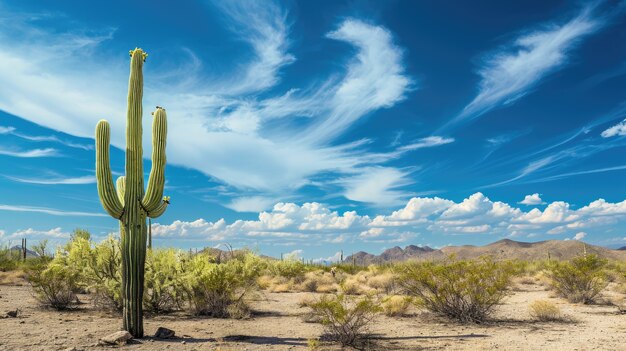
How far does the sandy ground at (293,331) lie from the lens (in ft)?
34.1

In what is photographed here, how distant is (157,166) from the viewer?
11453 millimetres

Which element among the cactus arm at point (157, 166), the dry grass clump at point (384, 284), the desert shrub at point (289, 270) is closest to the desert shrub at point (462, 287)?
the dry grass clump at point (384, 284)

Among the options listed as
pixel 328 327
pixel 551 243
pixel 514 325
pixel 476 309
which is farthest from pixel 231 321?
pixel 551 243

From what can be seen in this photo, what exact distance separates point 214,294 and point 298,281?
41.7 feet

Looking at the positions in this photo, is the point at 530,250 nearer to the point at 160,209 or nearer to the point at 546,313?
the point at 546,313

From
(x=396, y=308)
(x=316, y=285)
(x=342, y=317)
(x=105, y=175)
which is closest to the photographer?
(x=342, y=317)

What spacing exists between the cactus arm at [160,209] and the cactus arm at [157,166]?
0.04 meters

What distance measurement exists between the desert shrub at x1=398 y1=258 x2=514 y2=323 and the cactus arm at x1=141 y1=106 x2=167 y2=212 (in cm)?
742

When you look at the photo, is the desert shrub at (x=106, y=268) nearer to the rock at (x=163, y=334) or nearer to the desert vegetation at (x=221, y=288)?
the desert vegetation at (x=221, y=288)

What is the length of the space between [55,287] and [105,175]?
22.5 ft

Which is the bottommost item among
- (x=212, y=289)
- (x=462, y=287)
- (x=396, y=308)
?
(x=396, y=308)

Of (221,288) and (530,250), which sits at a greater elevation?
(221,288)

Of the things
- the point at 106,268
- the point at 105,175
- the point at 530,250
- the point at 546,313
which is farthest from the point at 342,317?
A: the point at 530,250

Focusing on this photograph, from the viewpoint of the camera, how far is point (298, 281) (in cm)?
2667
